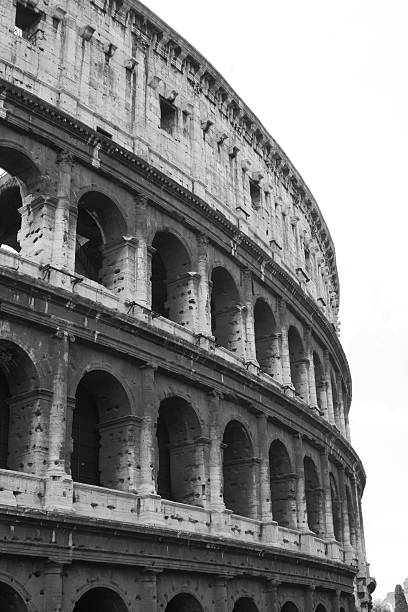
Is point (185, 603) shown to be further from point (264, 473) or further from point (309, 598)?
point (309, 598)

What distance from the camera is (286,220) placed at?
2802 cm

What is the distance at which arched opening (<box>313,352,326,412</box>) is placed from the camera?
2874 cm

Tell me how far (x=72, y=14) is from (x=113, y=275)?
21.6 ft

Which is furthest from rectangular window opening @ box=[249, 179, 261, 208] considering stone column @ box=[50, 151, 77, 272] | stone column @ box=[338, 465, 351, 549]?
stone column @ box=[338, 465, 351, 549]

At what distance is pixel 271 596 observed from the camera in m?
19.9

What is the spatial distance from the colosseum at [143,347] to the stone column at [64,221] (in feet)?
0.16

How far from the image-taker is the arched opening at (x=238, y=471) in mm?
20344

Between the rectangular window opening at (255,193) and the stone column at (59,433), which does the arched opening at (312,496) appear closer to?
the rectangular window opening at (255,193)

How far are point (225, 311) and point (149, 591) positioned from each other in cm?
882

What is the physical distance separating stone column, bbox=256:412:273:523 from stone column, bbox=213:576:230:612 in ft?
8.75

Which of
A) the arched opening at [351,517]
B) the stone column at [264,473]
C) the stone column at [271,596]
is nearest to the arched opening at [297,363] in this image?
the stone column at [264,473]

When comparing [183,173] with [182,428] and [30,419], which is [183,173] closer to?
[182,428]

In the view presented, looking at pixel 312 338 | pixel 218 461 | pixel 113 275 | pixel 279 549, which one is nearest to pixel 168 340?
pixel 113 275

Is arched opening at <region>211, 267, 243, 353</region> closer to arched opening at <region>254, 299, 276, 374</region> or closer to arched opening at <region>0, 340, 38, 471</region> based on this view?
arched opening at <region>254, 299, 276, 374</region>
